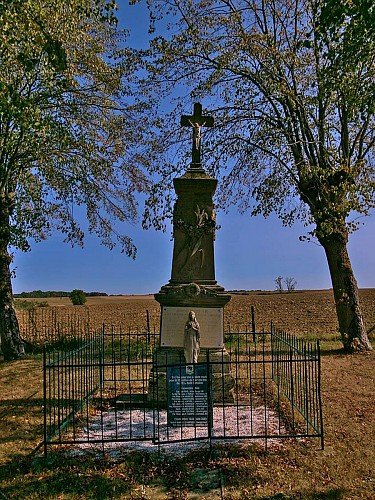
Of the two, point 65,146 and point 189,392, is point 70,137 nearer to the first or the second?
point 65,146

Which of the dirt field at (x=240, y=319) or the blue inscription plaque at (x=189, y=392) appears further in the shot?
the dirt field at (x=240, y=319)

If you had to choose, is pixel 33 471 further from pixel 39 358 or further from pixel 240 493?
pixel 39 358

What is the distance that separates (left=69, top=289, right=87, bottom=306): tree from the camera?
111 feet

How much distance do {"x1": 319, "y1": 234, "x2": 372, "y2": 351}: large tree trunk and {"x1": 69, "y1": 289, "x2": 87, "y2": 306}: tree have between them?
20.9m

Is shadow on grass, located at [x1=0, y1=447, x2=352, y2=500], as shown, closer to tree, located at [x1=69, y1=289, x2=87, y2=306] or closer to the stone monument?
the stone monument

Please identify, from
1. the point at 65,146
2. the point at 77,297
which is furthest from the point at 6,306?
the point at 77,297

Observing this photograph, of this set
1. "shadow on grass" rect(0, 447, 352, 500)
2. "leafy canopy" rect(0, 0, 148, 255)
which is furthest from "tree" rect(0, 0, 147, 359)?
"shadow on grass" rect(0, 447, 352, 500)

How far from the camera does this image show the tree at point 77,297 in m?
33.7

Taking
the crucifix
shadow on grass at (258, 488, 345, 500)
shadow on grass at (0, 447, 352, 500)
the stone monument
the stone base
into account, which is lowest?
shadow on grass at (258, 488, 345, 500)

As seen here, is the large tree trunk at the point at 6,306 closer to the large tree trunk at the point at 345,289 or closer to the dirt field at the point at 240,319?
the dirt field at the point at 240,319

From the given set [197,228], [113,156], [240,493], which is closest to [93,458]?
[240,493]

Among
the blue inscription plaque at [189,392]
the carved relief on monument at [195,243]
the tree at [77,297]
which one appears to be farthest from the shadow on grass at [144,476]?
the tree at [77,297]

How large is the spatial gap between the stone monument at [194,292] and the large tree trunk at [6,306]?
7.60 metres

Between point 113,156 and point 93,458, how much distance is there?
12047 mm
